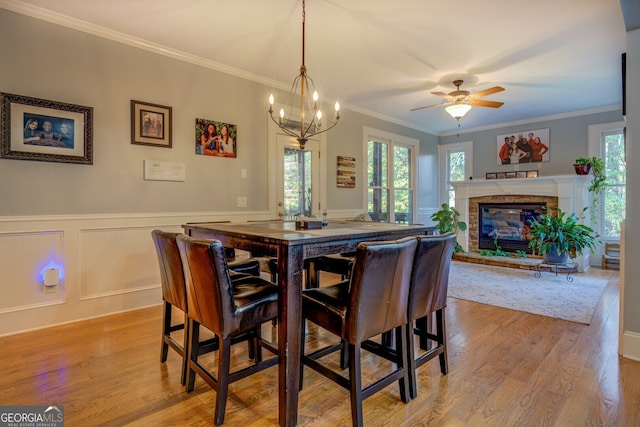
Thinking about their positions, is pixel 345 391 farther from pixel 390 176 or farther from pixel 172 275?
pixel 390 176

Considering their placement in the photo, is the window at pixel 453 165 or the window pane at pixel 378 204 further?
the window at pixel 453 165

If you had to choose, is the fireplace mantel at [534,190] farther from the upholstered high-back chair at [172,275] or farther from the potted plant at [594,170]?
the upholstered high-back chair at [172,275]

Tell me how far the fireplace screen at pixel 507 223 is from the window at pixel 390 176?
4.33 ft

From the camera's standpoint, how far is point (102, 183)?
2.94 metres

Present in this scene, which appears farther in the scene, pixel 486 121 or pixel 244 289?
pixel 486 121

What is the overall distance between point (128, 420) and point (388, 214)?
5.09 m

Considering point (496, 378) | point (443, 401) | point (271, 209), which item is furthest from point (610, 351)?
point (271, 209)

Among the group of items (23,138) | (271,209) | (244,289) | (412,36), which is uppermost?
(412,36)

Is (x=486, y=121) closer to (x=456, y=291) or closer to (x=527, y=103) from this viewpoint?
(x=527, y=103)

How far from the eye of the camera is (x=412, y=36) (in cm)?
303

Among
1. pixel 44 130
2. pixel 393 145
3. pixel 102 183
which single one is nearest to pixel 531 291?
pixel 393 145

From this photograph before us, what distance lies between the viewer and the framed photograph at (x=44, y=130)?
2.52m

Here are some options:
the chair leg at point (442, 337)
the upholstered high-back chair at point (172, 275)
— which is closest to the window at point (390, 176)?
the chair leg at point (442, 337)

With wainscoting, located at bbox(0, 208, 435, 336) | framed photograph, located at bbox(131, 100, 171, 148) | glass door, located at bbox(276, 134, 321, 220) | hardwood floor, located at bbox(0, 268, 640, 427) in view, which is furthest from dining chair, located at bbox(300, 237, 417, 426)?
glass door, located at bbox(276, 134, 321, 220)
